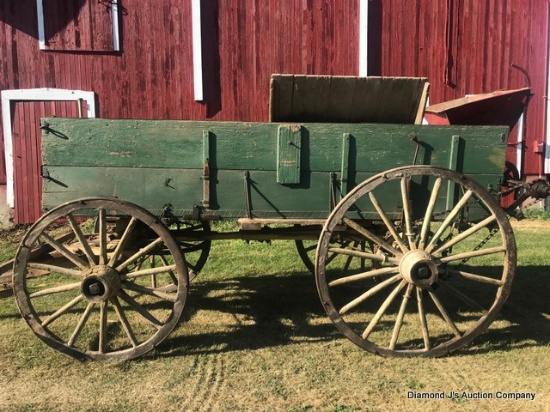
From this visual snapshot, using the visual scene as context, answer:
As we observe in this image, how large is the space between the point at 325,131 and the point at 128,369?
2123 millimetres

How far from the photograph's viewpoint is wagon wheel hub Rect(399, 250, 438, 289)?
3.11 meters

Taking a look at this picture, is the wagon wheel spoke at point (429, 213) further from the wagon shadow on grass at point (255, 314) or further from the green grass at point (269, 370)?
the wagon shadow on grass at point (255, 314)

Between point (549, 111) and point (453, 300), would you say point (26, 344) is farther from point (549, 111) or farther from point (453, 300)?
point (549, 111)

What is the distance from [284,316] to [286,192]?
135 cm

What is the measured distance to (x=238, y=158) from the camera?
3.30 m

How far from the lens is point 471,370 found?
3148 millimetres

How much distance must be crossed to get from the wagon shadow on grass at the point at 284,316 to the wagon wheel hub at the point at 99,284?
623mm

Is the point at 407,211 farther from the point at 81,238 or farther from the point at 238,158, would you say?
the point at 81,238

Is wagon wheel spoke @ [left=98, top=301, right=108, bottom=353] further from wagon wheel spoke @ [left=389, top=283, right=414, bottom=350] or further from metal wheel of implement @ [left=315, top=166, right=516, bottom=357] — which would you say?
wagon wheel spoke @ [left=389, top=283, right=414, bottom=350]

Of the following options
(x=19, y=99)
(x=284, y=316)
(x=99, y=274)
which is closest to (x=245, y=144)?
(x=99, y=274)

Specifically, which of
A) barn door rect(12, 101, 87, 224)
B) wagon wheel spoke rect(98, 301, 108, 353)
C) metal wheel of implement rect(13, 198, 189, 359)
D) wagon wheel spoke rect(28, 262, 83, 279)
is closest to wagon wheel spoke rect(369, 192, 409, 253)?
metal wheel of implement rect(13, 198, 189, 359)

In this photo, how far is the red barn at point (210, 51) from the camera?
7809 millimetres

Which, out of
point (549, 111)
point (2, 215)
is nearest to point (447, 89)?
point (549, 111)

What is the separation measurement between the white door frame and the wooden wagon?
5176 millimetres
